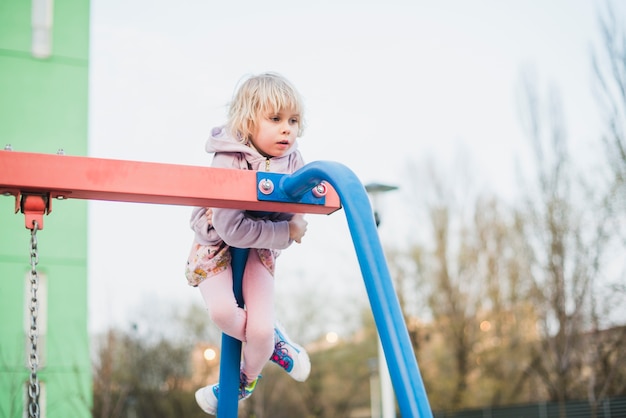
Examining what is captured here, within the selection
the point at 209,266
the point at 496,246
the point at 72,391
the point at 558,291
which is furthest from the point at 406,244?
the point at 209,266

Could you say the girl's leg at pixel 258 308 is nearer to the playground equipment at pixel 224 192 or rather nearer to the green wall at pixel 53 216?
the playground equipment at pixel 224 192

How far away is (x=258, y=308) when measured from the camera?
2.50m

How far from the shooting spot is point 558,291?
47.0ft

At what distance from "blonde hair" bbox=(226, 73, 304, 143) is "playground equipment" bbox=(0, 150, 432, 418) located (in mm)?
218

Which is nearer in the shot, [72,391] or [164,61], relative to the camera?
[72,391]

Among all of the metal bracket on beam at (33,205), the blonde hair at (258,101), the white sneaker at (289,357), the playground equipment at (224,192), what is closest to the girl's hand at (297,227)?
the playground equipment at (224,192)

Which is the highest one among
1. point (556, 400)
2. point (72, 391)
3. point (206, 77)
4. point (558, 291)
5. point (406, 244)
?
point (206, 77)

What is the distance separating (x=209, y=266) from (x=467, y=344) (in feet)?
58.3

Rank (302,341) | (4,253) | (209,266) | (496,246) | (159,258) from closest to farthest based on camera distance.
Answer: (209,266), (4,253), (159,258), (496,246), (302,341)

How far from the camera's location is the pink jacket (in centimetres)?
232

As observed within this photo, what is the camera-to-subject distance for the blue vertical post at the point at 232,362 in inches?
98.5

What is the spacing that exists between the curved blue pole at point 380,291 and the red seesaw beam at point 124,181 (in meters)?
0.24

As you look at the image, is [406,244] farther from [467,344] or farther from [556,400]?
[556,400]

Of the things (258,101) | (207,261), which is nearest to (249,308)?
(207,261)
